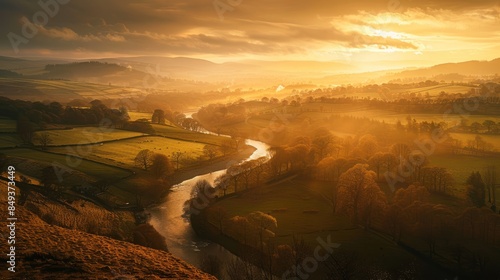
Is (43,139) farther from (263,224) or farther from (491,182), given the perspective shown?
(491,182)

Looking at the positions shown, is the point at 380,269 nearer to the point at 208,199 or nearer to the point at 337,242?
the point at 337,242

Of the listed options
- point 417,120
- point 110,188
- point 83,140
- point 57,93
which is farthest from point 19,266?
point 57,93

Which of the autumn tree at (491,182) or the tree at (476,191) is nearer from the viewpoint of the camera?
the tree at (476,191)

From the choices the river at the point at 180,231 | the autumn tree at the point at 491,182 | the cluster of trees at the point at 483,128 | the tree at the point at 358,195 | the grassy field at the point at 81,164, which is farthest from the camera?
the cluster of trees at the point at 483,128

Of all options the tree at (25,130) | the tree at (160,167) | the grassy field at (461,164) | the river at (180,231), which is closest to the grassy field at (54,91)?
the tree at (25,130)

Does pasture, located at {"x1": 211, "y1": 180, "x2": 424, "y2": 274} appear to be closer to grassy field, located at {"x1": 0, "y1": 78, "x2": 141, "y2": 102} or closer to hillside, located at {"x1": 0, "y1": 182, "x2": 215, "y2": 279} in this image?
hillside, located at {"x1": 0, "y1": 182, "x2": 215, "y2": 279}

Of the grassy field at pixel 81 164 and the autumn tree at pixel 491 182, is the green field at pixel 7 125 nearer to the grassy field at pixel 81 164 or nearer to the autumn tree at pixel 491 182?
the grassy field at pixel 81 164
